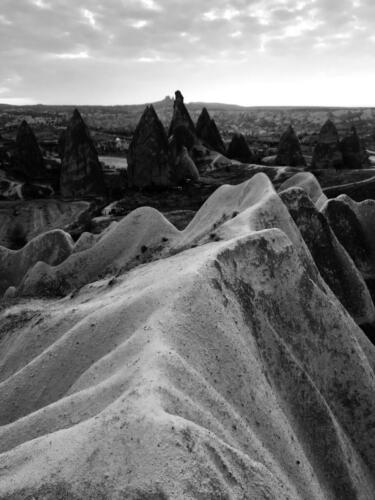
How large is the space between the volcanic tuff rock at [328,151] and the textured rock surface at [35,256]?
45297 mm

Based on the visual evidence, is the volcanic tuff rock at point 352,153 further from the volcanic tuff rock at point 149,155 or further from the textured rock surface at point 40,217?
the textured rock surface at point 40,217

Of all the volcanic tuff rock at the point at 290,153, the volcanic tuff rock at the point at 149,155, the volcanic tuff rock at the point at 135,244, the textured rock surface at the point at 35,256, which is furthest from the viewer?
the volcanic tuff rock at the point at 290,153

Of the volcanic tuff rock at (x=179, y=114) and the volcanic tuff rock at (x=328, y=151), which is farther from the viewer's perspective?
the volcanic tuff rock at (x=179, y=114)

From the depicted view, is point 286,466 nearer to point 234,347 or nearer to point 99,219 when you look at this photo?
point 234,347

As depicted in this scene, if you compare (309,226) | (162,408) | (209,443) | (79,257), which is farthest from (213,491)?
(79,257)

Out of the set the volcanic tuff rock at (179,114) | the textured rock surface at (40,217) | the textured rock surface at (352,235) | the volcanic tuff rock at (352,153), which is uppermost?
the volcanic tuff rock at (179,114)

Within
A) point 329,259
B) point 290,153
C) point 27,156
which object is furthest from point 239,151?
point 329,259

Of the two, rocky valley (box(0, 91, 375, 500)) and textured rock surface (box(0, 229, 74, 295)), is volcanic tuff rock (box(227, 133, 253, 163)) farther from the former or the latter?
textured rock surface (box(0, 229, 74, 295))

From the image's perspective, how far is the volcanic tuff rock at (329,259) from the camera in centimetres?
2431

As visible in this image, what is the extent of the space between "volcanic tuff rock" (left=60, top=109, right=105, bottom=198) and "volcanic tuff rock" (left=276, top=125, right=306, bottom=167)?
31064mm

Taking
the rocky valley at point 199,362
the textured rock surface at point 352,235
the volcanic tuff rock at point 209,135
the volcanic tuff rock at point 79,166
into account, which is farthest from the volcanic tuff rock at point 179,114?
the textured rock surface at point 352,235

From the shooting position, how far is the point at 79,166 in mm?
57688

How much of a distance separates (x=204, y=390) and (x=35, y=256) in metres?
23.9

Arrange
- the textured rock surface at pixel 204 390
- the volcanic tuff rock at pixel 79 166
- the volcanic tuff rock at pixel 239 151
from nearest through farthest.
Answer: the textured rock surface at pixel 204 390
the volcanic tuff rock at pixel 79 166
the volcanic tuff rock at pixel 239 151
